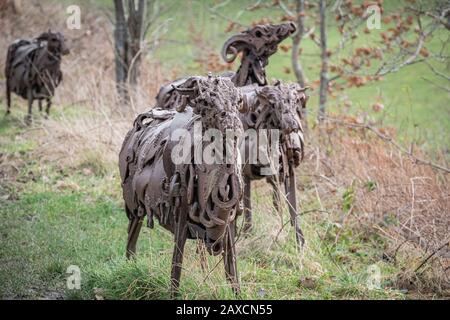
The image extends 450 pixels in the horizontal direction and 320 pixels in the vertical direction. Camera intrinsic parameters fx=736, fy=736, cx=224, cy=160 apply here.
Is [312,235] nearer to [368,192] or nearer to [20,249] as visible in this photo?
[368,192]

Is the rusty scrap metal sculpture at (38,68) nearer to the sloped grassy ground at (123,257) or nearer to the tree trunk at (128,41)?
the tree trunk at (128,41)

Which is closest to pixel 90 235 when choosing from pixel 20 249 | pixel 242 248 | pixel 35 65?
pixel 20 249

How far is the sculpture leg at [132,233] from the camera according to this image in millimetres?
6261

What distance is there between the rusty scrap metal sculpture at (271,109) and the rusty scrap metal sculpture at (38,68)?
5.16 metres

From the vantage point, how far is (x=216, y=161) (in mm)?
4965

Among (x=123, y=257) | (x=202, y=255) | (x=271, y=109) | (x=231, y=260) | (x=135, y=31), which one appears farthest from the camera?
(x=135, y=31)

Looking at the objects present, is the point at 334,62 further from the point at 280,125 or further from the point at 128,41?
the point at 280,125

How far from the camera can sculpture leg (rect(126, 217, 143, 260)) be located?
6261mm

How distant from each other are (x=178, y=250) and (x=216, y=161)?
0.73 metres

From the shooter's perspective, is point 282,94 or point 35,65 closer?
point 282,94

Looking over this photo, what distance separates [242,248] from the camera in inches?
274
